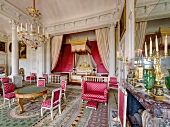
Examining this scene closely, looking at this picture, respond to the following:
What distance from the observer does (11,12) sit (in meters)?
5.57

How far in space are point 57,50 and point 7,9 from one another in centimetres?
416

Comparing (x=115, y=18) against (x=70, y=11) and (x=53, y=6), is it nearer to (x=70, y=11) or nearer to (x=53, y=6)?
(x=70, y=11)

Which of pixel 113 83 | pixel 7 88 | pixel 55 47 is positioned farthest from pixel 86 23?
pixel 7 88

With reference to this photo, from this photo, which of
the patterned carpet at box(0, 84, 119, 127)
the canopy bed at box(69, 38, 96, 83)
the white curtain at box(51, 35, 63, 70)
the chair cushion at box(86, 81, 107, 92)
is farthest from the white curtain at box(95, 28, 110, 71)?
the patterned carpet at box(0, 84, 119, 127)

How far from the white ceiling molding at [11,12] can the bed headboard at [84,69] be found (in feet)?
19.0

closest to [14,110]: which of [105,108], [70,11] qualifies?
[105,108]

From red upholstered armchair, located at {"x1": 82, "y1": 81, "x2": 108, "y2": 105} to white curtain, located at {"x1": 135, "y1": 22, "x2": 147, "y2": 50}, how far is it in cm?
225

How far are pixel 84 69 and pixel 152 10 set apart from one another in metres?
6.85

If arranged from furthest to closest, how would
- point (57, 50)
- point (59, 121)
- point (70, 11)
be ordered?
point (57, 50) < point (70, 11) < point (59, 121)

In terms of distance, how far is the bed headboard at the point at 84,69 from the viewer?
8406 millimetres

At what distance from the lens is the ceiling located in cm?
533

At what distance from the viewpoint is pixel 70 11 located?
6266 mm

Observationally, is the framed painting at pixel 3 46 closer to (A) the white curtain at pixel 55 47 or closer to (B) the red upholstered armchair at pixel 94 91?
(A) the white curtain at pixel 55 47

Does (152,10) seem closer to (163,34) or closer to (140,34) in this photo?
(140,34)
